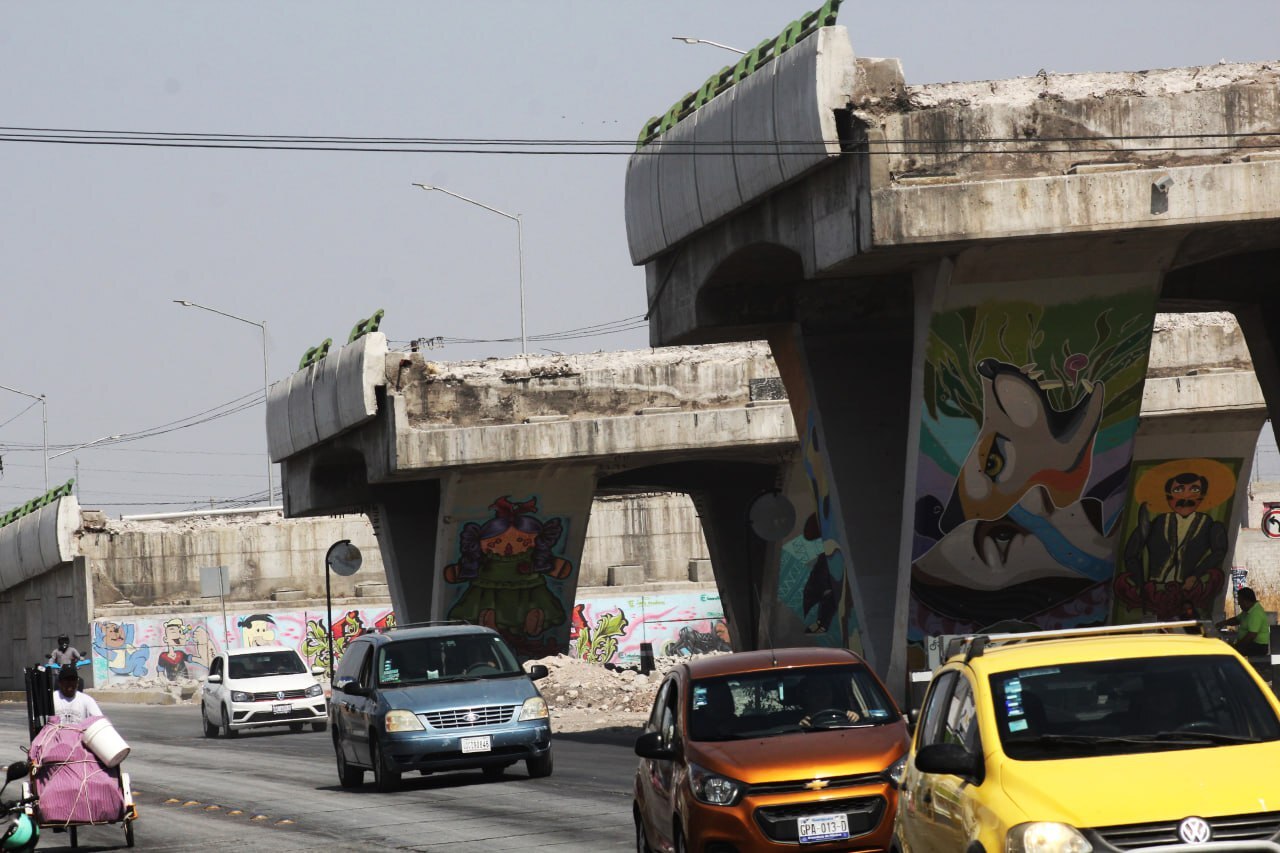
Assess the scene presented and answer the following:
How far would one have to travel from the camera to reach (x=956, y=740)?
29.2 ft

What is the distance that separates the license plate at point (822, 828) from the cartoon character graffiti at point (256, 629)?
5804 centimetres

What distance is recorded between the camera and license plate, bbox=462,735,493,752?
20531mm

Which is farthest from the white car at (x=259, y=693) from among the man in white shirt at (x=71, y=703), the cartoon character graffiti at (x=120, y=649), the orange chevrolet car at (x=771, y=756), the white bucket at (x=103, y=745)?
the cartoon character graffiti at (x=120, y=649)

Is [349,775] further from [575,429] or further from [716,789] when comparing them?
[575,429]

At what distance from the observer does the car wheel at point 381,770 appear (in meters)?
20.7

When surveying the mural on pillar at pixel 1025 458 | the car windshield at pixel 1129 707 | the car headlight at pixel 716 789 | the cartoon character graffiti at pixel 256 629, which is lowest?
the cartoon character graffiti at pixel 256 629

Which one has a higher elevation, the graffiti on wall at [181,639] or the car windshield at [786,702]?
the car windshield at [786,702]

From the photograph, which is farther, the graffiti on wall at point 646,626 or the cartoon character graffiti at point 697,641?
the graffiti on wall at point 646,626

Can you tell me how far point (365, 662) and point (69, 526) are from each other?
161ft

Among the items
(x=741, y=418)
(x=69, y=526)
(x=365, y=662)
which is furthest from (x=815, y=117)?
(x=69, y=526)

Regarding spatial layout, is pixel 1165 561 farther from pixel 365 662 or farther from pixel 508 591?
pixel 365 662

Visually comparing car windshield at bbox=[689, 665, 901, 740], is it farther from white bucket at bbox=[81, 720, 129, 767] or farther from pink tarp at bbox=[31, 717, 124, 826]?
pink tarp at bbox=[31, 717, 124, 826]

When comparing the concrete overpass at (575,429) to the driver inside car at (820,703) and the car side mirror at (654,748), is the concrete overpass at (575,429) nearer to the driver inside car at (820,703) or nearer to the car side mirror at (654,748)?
the driver inside car at (820,703)

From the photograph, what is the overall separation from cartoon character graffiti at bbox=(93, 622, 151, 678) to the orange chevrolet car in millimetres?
56800
